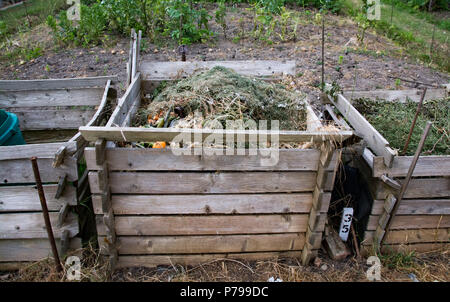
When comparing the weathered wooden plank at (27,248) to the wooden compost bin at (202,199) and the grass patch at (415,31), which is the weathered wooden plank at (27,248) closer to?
the wooden compost bin at (202,199)

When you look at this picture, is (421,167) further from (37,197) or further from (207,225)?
(37,197)

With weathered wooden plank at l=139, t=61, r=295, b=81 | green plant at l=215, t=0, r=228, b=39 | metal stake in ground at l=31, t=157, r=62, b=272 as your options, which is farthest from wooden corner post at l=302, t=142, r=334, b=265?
green plant at l=215, t=0, r=228, b=39

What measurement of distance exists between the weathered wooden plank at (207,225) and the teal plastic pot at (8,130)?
113 cm

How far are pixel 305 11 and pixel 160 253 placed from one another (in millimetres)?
8395

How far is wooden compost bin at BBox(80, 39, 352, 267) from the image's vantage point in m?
2.35

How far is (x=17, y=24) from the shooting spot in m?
8.08

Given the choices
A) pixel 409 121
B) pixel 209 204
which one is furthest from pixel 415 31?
pixel 209 204

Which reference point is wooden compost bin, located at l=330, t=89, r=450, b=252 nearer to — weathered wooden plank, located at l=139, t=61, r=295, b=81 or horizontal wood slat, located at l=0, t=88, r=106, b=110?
weathered wooden plank, located at l=139, t=61, r=295, b=81

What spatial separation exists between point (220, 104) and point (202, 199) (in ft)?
2.55

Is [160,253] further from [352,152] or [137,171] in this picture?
[352,152]

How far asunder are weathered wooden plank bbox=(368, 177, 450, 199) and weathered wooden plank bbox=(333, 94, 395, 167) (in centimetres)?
23

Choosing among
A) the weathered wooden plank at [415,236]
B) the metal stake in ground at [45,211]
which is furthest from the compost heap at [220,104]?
the weathered wooden plank at [415,236]

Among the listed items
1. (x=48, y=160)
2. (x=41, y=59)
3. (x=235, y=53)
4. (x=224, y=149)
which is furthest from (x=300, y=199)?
(x=41, y=59)

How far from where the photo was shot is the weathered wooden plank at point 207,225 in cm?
258
